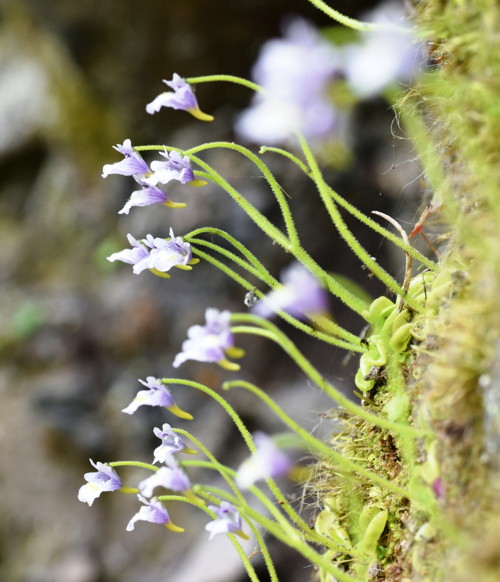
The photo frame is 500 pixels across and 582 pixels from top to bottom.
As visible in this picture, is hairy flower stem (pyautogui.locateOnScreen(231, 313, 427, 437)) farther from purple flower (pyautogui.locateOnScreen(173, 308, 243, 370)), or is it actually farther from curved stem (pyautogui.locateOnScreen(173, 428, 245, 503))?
curved stem (pyautogui.locateOnScreen(173, 428, 245, 503))

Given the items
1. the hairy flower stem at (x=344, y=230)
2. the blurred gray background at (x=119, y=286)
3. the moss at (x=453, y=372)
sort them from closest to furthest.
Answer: the moss at (x=453, y=372), the hairy flower stem at (x=344, y=230), the blurred gray background at (x=119, y=286)

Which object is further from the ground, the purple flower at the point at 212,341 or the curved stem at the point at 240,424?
the purple flower at the point at 212,341

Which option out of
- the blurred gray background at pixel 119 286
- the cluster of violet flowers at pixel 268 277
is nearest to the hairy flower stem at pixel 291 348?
the cluster of violet flowers at pixel 268 277

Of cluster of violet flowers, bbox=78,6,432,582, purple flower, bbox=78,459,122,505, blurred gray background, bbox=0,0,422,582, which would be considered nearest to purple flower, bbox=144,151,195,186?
cluster of violet flowers, bbox=78,6,432,582

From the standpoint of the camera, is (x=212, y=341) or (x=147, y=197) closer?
(x=212, y=341)

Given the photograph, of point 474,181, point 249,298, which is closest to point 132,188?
point 249,298

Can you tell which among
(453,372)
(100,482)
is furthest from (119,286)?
(453,372)

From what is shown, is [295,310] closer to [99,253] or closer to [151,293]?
[151,293]

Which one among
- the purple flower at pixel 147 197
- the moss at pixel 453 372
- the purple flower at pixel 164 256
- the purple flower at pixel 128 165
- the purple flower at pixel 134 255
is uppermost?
the purple flower at pixel 128 165

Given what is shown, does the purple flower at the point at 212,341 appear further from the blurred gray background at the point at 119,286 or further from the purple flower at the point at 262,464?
the blurred gray background at the point at 119,286

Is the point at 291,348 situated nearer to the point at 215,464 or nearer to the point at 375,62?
the point at 215,464
